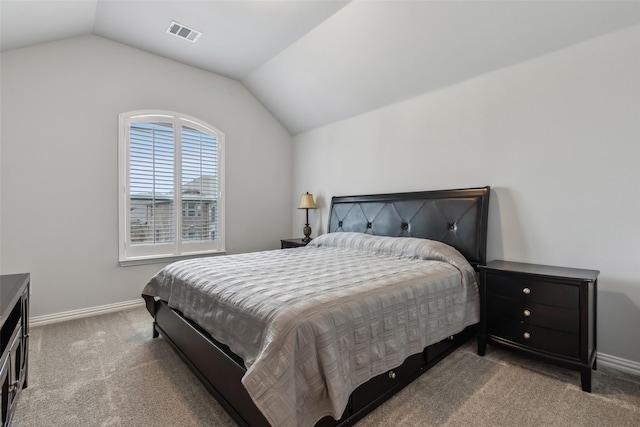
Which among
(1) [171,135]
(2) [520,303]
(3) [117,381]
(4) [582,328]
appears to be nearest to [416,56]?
(2) [520,303]

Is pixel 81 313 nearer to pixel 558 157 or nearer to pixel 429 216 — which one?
pixel 429 216

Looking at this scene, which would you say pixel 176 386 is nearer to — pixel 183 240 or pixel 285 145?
pixel 183 240

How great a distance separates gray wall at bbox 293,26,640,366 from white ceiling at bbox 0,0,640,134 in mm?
204

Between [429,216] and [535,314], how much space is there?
1212 mm

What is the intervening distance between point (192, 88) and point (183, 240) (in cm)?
196

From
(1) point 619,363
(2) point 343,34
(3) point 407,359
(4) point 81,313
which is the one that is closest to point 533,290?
(1) point 619,363

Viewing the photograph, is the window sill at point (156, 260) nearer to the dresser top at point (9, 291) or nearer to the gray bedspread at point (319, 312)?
the gray bedspread at point (319, 312)

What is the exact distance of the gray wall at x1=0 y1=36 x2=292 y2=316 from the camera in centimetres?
285

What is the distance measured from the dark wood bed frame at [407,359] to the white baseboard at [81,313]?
105cm

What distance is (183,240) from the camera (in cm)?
386

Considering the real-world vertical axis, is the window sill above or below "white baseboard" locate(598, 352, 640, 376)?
above

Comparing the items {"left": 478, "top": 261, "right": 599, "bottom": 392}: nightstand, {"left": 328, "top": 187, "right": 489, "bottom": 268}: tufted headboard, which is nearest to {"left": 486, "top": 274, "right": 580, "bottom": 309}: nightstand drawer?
{"left": 478, "top": 261, "right": 599, "bottom": 392}: nightstand

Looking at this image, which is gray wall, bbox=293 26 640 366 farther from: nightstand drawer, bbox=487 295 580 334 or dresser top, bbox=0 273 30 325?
dresser top, bbox=0 273 30 325

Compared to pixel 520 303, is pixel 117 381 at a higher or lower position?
lower
